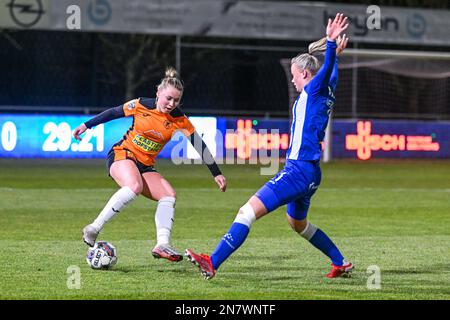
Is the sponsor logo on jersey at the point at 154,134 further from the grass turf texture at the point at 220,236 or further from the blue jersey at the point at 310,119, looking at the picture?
the blue jersey at the point at 310,119

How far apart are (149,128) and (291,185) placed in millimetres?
1832

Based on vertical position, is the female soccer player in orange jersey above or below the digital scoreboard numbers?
below

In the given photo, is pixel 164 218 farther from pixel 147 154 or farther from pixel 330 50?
pixel 330 50

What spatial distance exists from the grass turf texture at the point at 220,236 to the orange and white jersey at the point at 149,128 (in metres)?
1.05

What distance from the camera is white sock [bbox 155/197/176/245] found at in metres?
9.14

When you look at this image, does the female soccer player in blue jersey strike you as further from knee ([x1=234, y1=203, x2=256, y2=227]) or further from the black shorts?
the black shorts

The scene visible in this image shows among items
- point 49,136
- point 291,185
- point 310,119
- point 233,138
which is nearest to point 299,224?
point 291,185

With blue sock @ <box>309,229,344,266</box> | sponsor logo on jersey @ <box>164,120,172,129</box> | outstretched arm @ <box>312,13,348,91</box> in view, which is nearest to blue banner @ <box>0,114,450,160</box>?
sponsor logo on jersey @ <box>164,120,172,129</box>

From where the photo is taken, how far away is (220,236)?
39.0 ft

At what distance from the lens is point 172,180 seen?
69.2 feet

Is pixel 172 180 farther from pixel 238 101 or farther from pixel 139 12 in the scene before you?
pixel 238 101
